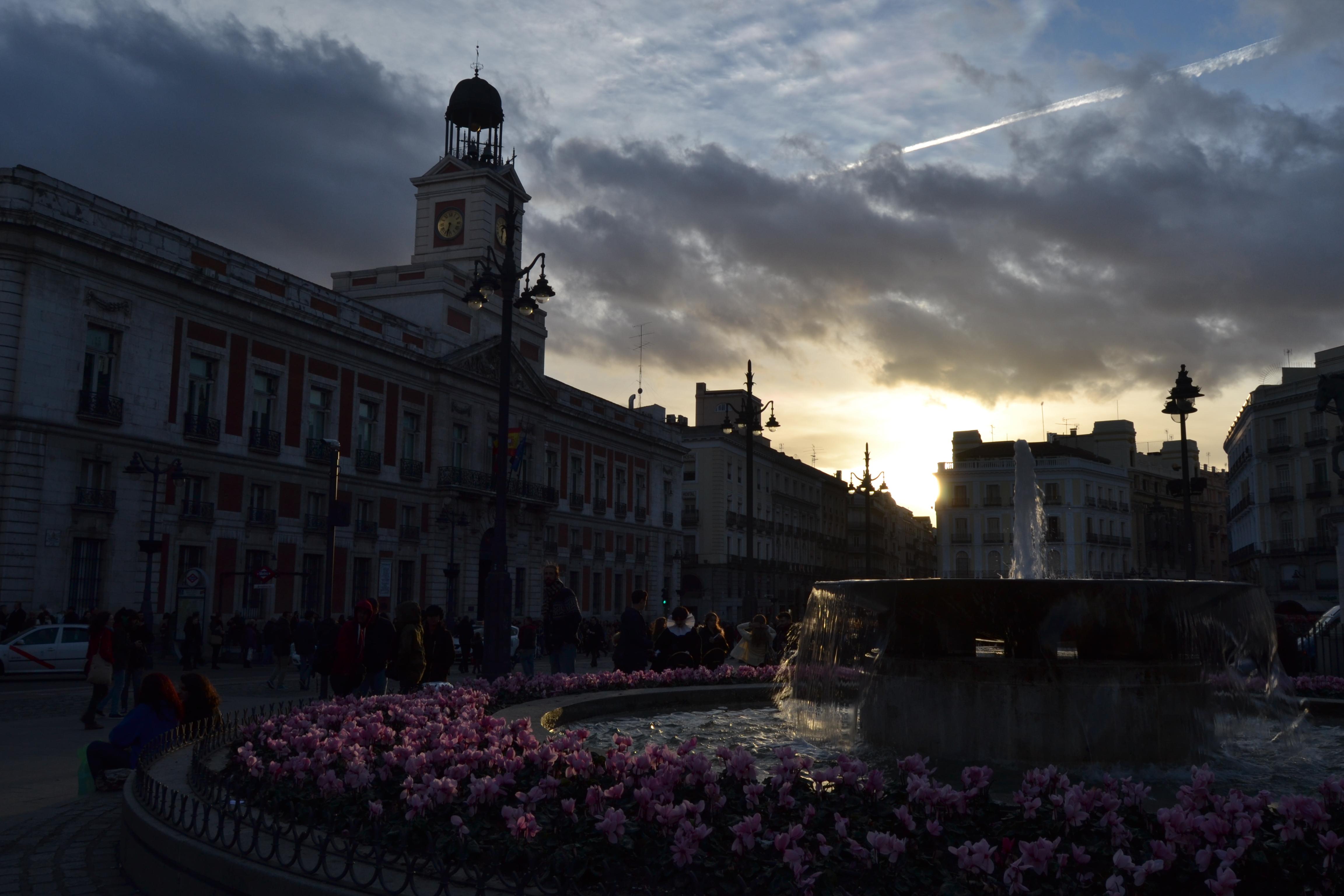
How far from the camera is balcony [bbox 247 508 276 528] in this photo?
3275cm

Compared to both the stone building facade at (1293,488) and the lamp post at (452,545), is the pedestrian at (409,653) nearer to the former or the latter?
the lamp post at (452,545)

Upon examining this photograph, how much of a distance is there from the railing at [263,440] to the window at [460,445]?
10.1 meters

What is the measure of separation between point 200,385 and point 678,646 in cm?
2300

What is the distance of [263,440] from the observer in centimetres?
3347

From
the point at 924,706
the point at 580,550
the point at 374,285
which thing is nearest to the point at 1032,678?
the point at 924,706

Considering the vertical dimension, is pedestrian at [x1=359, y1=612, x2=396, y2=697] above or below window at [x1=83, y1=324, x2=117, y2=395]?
below

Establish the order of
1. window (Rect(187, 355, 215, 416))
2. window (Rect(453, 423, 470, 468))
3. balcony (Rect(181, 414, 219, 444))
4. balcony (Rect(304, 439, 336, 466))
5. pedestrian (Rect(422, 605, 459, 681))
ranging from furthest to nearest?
window (Rect(453, 423, 470, 468)) → balcony (Rect(304, 439, 336, 466)) → window (Rect(187, 355, 215, 416)) → balcony (Rect(181, 414, 219, 444)) → pedestrian (Rect(422, 605, 459, 681))

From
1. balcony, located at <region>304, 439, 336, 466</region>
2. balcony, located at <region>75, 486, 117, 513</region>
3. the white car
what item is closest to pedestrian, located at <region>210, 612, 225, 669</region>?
balcony, located at <region>75, 486, 117, 513</region>

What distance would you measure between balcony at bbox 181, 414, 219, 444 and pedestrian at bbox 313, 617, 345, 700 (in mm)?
19610

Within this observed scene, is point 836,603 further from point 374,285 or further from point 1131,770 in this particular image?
point 374,285

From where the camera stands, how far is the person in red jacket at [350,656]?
1123cm

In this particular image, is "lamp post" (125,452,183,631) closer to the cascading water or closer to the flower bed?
the cascading water

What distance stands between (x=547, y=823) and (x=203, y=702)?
5475 mm

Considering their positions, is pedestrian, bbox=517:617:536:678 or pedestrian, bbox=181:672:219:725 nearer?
pedestrian, bbox=181:672:219:725
